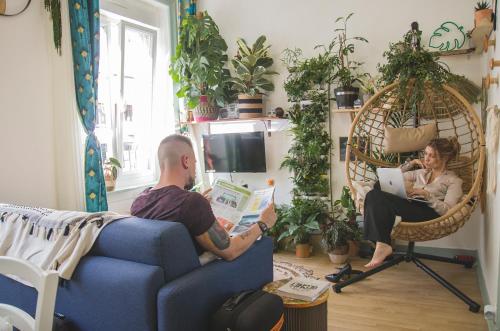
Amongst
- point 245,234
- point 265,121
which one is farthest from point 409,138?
point 245,234

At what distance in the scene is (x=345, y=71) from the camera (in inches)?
145

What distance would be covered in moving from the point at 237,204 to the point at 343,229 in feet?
5.49

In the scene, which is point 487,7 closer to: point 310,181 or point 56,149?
point 310,181

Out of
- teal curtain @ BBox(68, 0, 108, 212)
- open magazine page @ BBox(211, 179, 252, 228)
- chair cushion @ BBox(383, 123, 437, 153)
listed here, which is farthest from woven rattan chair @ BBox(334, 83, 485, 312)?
teal curtain @ BBox(68, 0, 108, 212)

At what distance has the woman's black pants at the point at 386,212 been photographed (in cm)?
279

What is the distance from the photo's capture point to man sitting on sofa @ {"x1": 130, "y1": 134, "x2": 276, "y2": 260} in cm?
166

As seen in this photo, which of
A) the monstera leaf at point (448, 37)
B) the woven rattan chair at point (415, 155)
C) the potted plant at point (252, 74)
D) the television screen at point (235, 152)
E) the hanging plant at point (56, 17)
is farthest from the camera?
the television screen at point (235, 152)

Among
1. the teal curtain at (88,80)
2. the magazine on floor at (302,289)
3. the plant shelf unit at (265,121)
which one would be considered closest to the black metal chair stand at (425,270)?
the magazine on floor at (302,289)

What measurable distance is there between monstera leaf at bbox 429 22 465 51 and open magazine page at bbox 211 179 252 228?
2341 mm

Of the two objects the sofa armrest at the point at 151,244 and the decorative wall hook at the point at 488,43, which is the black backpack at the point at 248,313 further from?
the decorative wall hook at the point at 488,43

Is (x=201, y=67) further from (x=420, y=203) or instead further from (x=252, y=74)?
(x=420, y=203)

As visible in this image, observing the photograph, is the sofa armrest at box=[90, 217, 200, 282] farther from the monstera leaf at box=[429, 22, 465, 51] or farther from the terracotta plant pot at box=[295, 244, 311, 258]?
the monstera leaf at box=[429, 22, 465, 51]

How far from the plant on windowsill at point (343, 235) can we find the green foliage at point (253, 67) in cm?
137

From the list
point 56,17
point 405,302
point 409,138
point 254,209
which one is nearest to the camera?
point 254,209
